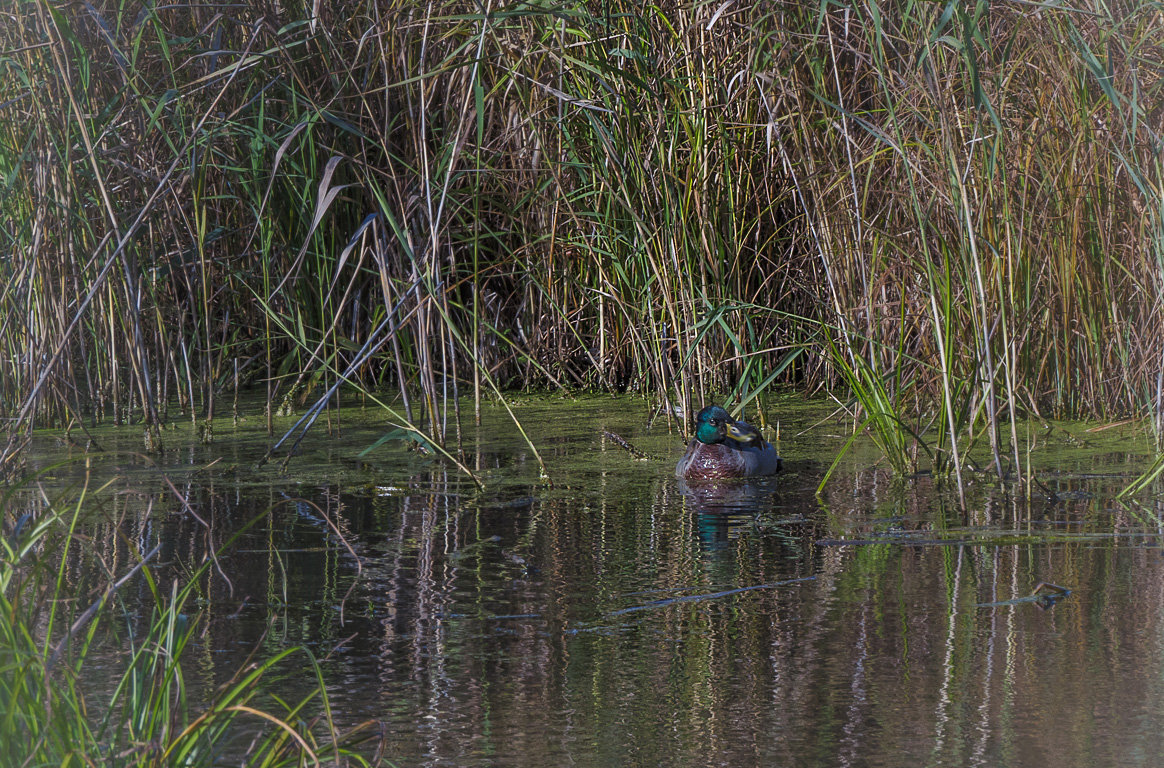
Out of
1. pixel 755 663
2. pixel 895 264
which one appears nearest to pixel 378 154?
pixel 895 264

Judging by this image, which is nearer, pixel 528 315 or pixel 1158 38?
pixel 1158 38

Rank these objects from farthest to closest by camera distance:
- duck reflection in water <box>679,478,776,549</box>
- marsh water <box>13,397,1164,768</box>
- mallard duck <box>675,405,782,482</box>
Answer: mallard duck <box>675,405,782,482</box> < duck reflection in water <box>679,478,776,549</box> < marsh water <box>13,397,1164,768</box>

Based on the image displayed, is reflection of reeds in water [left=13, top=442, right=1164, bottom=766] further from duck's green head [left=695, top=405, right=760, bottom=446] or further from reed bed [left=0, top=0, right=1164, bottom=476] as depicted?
reed bed [left=0, top=0, right=1164, bottom=476]

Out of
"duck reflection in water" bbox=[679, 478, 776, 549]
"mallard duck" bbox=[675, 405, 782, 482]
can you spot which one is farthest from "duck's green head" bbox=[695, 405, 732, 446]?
"duck reflection in water" bbox=[679, 478, 776, 549]

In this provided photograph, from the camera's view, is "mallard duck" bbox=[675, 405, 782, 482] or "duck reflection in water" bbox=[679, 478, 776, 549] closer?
"duck reflection in water" bbox=[679, 478, 776, 549]

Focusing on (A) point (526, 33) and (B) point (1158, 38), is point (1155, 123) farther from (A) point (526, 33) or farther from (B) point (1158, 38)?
(A) point (526, 33)

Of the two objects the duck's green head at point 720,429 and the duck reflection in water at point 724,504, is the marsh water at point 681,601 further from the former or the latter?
the duck's green head at point 720,429

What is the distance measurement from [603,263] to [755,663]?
3.54 metres

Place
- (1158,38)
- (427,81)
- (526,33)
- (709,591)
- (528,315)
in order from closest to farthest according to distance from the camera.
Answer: (709,591), (1158,38), (526,33), (427,81), (528,315)

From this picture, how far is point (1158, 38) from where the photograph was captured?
15.5 feet

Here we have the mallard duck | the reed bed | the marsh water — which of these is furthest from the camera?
the mallard duck

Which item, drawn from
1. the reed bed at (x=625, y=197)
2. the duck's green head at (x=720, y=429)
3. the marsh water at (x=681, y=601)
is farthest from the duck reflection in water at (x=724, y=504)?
the reed bed at (x=625, y=197)

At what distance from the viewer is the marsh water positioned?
2369mm

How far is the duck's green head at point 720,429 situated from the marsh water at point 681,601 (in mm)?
199
